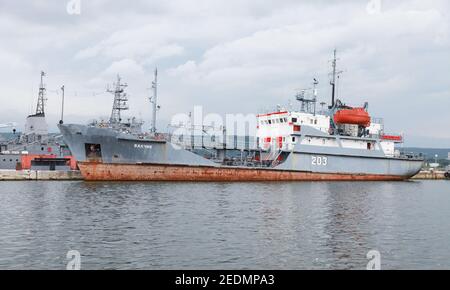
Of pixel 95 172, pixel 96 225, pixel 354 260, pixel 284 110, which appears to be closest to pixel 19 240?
pixel 96 225

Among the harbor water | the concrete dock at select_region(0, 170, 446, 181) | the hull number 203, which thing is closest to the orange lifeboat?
the hull number 203

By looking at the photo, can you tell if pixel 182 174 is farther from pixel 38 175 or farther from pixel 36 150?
pixel 36 150

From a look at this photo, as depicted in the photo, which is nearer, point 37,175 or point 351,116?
point 37,175

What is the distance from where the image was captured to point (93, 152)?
36219 mm

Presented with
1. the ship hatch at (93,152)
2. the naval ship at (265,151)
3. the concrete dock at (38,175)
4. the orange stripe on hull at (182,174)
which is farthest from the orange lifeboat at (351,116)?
the concrete dock at (38,175)

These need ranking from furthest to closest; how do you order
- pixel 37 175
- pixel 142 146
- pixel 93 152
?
pixel 37 175
pixel 142 146
pixel 93 152

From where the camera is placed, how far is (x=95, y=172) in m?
36.2

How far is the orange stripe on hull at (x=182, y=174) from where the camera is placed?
36188mm

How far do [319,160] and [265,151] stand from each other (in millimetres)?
5314

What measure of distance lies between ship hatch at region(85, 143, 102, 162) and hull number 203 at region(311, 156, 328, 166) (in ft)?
65.3

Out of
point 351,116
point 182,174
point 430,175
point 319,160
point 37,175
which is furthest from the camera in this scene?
point 430,175

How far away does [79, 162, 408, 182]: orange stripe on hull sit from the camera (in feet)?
119

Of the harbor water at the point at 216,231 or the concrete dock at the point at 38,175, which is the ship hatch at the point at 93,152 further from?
the harbor water at the point at 216,231

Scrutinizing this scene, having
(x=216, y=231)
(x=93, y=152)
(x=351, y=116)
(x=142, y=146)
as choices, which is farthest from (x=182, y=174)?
(x=216, y=231)
